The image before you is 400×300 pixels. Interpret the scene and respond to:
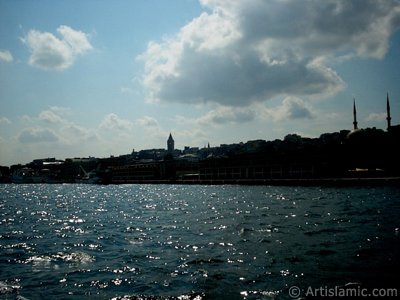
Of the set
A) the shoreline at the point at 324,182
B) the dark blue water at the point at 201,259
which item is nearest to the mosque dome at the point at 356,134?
the shoreline at the point at 324,182

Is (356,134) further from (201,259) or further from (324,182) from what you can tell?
(201,259)

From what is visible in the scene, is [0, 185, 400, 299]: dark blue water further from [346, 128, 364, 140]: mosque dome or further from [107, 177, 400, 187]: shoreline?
[346, 128, 364, 140]: mosque dome

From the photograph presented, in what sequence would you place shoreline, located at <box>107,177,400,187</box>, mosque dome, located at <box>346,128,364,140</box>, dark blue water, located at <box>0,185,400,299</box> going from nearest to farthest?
dark blue water, located at <box>0,185,400,299</box>
shoreline, located at <box>107,177,400,187</box>
mosque dome, located at <box>346,128,364,140</box>

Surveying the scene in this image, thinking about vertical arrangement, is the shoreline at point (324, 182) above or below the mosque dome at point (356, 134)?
below

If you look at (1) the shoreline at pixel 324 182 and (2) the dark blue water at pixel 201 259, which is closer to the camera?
(2) the dark blue water at pixel 201 259

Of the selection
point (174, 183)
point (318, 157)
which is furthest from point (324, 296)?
point (174, 183)

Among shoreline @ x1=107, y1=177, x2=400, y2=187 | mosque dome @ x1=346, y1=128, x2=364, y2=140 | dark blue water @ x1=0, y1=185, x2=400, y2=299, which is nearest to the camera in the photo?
dark blue water @ x1=0, y1=185, x2=400, y2=299

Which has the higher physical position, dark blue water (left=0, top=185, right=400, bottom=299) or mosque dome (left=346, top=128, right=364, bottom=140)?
mosque dome (left=346, top=128, right=364, bottom=140)

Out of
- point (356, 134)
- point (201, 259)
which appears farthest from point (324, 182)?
point (201, 259)

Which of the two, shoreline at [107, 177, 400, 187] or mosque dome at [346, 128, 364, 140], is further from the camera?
mosque dome at [346, 128, 364, 140]

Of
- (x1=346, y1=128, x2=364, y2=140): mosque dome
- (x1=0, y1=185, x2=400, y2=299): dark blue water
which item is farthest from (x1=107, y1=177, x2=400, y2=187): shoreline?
(x1=0, y1=185, x2=400, y2=299): dark blue water

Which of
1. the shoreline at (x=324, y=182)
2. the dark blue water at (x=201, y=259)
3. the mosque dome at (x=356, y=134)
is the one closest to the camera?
the dark blue water at (x=201, y=259)

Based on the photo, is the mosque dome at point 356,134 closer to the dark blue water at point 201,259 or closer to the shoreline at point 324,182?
the shoreline at point 324,182

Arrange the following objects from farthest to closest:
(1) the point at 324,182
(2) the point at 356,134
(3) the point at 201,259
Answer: (2) the point at 356,134 → (1) the point at 324,182 → (3) the point at 201,259
